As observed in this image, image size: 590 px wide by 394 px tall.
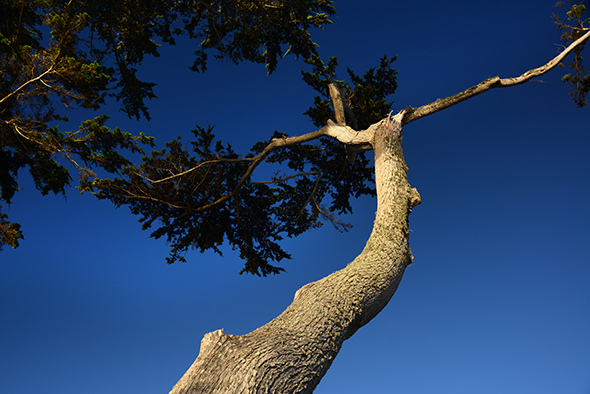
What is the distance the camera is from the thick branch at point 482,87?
6.41m

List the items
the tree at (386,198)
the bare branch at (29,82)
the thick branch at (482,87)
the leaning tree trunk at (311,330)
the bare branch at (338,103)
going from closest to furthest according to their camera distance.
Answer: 1. the leaning tree trunk at (311,330)
2. the tree at (386,198)
3. the bare branch at (29,82)
4. the thick branch at (482,87)
5. the bare branch at (338,103)

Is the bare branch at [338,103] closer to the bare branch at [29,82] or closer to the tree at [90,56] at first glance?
the tree at [90,56]

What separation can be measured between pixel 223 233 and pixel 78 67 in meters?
4.44

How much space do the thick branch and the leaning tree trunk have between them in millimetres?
2284

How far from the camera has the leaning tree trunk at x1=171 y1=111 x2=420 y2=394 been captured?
8.83 ft

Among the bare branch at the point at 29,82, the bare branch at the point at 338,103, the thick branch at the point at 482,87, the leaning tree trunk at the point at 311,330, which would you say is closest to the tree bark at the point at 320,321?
the leaning tree trunk at the point at 311,330

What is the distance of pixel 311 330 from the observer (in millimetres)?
3203

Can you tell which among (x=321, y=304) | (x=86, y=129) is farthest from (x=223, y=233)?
(x=321, y=304)

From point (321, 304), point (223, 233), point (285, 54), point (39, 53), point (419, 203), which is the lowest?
point (321, 304)

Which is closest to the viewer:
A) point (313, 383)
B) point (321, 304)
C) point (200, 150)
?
point (313, 383)

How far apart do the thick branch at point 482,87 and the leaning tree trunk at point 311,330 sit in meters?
2.28

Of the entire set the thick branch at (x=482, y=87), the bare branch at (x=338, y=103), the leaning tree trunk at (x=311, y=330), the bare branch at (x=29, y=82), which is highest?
the bare branch at (x=338, y=103)

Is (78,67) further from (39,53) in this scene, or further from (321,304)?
(321,304)

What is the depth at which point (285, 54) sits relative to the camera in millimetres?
8547
